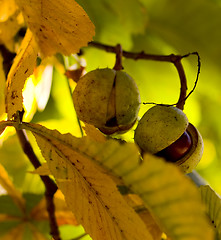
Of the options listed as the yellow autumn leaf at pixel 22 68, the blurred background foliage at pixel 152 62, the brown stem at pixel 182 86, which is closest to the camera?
the yellow autumn leaf at pixel 22 68

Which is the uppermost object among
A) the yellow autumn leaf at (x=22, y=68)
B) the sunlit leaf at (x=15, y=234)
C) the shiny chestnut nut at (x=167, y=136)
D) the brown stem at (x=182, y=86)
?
the brown stem at (x=182, y=86)

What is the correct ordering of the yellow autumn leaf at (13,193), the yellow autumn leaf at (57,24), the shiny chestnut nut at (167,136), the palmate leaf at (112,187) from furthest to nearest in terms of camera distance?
the yellow autumn leaf at (13,193) < the shiny chestnut nut at (167,136) < the yellow autumn leaf at (57,24) < the palmate leaf at (112,187)

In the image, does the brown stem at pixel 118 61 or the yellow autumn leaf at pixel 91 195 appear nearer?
the yellow autumn leaf at pixel 91 195

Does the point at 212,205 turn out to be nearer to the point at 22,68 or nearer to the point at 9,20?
the point at 22,68

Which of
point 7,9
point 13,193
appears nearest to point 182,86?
point 7,9

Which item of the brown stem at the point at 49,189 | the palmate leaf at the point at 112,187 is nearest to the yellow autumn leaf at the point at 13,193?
the brown stem at the point at 49,189

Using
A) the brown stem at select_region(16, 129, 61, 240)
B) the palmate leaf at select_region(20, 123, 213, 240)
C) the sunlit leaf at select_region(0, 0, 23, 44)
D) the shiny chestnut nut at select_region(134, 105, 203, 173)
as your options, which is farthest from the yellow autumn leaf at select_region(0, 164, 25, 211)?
the palmate leaf at select_region(20, 123, 213, 240)

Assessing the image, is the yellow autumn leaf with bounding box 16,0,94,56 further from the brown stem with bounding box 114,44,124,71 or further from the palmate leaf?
the brown stem with bounding box 114,44,124,71

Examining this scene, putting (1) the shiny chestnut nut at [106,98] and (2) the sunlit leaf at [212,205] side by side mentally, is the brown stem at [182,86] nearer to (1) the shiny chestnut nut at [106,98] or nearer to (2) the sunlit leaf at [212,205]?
(1) the shiny chestnut nut at [106,98]
